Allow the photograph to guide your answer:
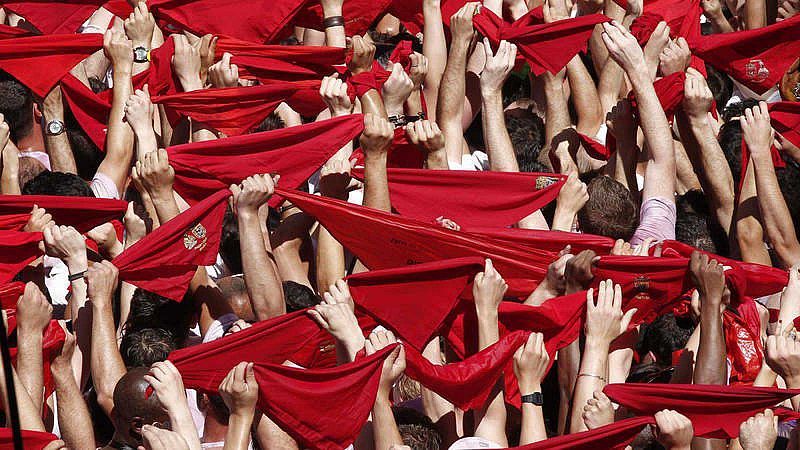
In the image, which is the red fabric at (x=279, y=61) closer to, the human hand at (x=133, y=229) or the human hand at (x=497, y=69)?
the human hand at (x=497, y=69)

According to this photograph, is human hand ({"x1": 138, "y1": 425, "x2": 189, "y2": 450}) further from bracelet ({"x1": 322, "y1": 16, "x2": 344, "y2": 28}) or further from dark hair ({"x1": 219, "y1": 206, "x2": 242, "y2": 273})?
bracelet ({"x1": 322, "y1": 16, "x2": 344, "y2": 28})

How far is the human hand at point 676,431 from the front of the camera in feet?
21.6

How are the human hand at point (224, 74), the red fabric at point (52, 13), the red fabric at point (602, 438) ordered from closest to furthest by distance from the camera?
the red fabric at point (602, 438) < the human hand at point (224, 74) < the red fabric at point (52, 13)

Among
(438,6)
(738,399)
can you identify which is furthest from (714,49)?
(738,399)

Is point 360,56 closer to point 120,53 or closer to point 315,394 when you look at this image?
point 120,53

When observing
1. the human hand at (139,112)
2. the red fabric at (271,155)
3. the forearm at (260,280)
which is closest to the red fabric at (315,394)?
the forearm at (260,280)

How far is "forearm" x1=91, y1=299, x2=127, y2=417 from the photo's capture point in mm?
7277

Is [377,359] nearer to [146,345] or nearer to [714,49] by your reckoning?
[146,345]

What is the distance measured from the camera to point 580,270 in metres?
7.37

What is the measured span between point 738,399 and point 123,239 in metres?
3.22

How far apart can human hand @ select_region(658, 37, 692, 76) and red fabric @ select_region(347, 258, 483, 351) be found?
1749 millimetres

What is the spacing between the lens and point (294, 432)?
7000mm

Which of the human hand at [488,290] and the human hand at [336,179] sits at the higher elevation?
the human hand at [336,179]

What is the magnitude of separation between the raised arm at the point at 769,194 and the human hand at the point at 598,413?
160cm
